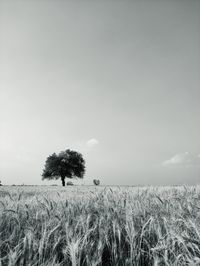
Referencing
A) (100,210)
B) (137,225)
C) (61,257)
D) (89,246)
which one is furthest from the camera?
(100,210)

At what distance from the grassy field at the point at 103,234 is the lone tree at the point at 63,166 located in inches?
1777

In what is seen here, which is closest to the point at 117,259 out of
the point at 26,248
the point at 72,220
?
the point at 26,248

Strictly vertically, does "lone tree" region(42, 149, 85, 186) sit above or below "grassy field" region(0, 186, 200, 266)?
above

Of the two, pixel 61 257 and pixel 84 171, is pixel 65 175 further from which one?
pixel 61 257

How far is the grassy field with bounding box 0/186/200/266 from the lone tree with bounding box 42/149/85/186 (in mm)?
45131

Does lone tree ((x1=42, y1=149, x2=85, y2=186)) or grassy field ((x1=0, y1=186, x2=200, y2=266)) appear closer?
grassy field ((x1=0, y1=186, x2=200, y2=266))

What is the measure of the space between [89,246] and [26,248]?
544 mm

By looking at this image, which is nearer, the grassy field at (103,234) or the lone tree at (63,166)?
the grassy field at (103,234)

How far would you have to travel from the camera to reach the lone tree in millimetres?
48219

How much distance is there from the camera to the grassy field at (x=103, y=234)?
196 centimetres

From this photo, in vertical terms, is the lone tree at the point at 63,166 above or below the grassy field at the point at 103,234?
above

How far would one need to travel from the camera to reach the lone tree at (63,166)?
4822cm

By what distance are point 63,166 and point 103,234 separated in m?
46.9

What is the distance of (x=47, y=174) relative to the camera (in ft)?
161
